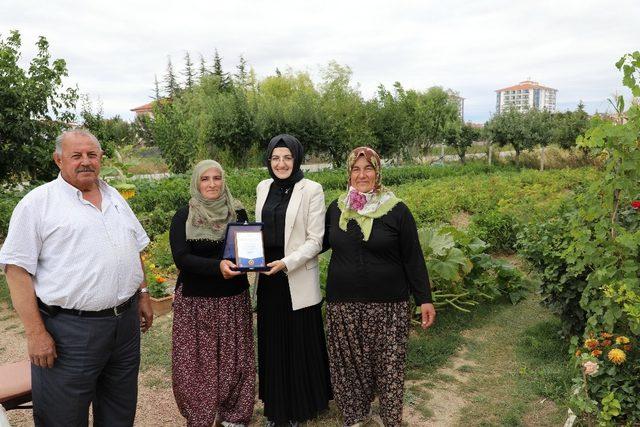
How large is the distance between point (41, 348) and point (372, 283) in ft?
5.62

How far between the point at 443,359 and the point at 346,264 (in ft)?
5.58

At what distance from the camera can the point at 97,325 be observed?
2.32 metres

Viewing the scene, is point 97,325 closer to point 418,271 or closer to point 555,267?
point 418,271

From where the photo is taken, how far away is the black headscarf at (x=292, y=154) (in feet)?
9.71

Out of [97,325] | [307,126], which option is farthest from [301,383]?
[307,126]

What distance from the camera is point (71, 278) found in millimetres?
2234

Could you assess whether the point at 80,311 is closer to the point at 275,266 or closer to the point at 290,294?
the point at 275,266

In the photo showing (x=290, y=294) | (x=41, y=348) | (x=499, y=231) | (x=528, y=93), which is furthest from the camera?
(x=528, y=93)

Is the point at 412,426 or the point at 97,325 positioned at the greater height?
the point at 97,325

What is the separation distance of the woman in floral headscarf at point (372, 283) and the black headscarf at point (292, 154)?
30 cm

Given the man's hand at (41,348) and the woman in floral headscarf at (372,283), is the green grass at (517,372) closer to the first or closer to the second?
the woman in floral headscarf at (372,283)

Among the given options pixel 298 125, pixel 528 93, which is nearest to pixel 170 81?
pixel 298 125

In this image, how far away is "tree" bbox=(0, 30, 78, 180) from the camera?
7500 mm

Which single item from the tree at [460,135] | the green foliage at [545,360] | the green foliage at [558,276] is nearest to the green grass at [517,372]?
the green foliage at [545,360]
